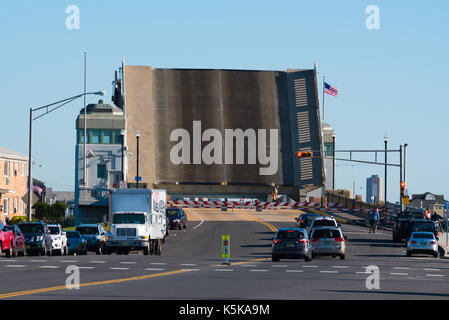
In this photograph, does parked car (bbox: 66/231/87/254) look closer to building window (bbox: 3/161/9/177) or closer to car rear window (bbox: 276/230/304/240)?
car rear window (bbox: 276/230/304/240)

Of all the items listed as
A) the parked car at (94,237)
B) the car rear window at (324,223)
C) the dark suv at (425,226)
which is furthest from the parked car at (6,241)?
the dark suv at (425,226)

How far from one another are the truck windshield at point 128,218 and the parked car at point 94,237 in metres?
5.57

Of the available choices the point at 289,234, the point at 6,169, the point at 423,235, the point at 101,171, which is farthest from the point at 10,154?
the point at 289,234

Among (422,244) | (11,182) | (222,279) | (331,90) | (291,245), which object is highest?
(331,90)

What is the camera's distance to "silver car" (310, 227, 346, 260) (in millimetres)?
39438

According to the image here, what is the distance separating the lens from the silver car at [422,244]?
142ft

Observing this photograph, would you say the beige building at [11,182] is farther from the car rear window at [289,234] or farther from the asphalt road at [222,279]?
the car rear window at [289,234]

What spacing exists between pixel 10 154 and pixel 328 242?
4840cm

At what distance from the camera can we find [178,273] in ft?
89.8

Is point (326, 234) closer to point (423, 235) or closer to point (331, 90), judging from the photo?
point (423, 235)

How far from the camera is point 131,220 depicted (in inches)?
1663

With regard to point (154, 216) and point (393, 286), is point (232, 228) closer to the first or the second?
point (154, 216)
